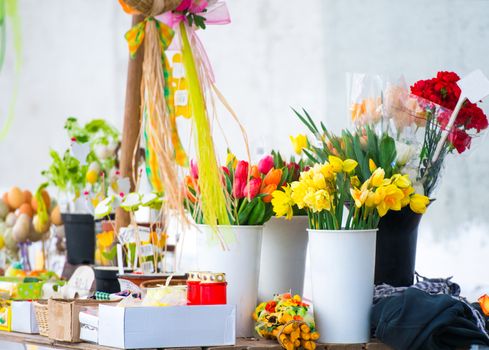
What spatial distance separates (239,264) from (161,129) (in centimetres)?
36

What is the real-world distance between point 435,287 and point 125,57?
4.29 m

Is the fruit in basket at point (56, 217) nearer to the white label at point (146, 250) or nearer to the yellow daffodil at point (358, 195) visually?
the white label at point (146, 250)

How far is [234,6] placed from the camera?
5.08m

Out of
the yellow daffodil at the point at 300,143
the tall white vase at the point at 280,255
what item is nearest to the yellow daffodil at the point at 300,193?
the tall white vase at the point at 280,255

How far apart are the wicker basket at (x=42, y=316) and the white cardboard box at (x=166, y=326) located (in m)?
0.20

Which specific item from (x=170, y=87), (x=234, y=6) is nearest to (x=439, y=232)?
(x=234, y=6)

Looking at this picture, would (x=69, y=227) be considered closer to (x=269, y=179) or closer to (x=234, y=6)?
(x=269, y=179)

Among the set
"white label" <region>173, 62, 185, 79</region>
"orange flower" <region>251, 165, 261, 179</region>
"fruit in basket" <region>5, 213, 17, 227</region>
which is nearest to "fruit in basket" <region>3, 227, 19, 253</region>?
"fruit in basket" <region>5, 213, 17, 227</region>

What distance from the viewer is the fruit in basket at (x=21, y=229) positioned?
296 centimetres

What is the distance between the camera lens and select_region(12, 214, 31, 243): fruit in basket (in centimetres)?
296

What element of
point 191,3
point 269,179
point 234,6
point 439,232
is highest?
point 234,6

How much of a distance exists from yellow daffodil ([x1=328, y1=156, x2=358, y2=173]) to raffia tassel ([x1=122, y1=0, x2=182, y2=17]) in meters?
0.44

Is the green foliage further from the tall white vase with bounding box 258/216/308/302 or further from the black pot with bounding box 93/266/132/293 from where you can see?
the black pot with bounding box 93/266/132/293

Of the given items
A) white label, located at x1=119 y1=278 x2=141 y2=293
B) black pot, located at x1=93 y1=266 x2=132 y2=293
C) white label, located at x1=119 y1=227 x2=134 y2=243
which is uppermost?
white label, located at x1=119 y1=227 x2=134 y2=243
